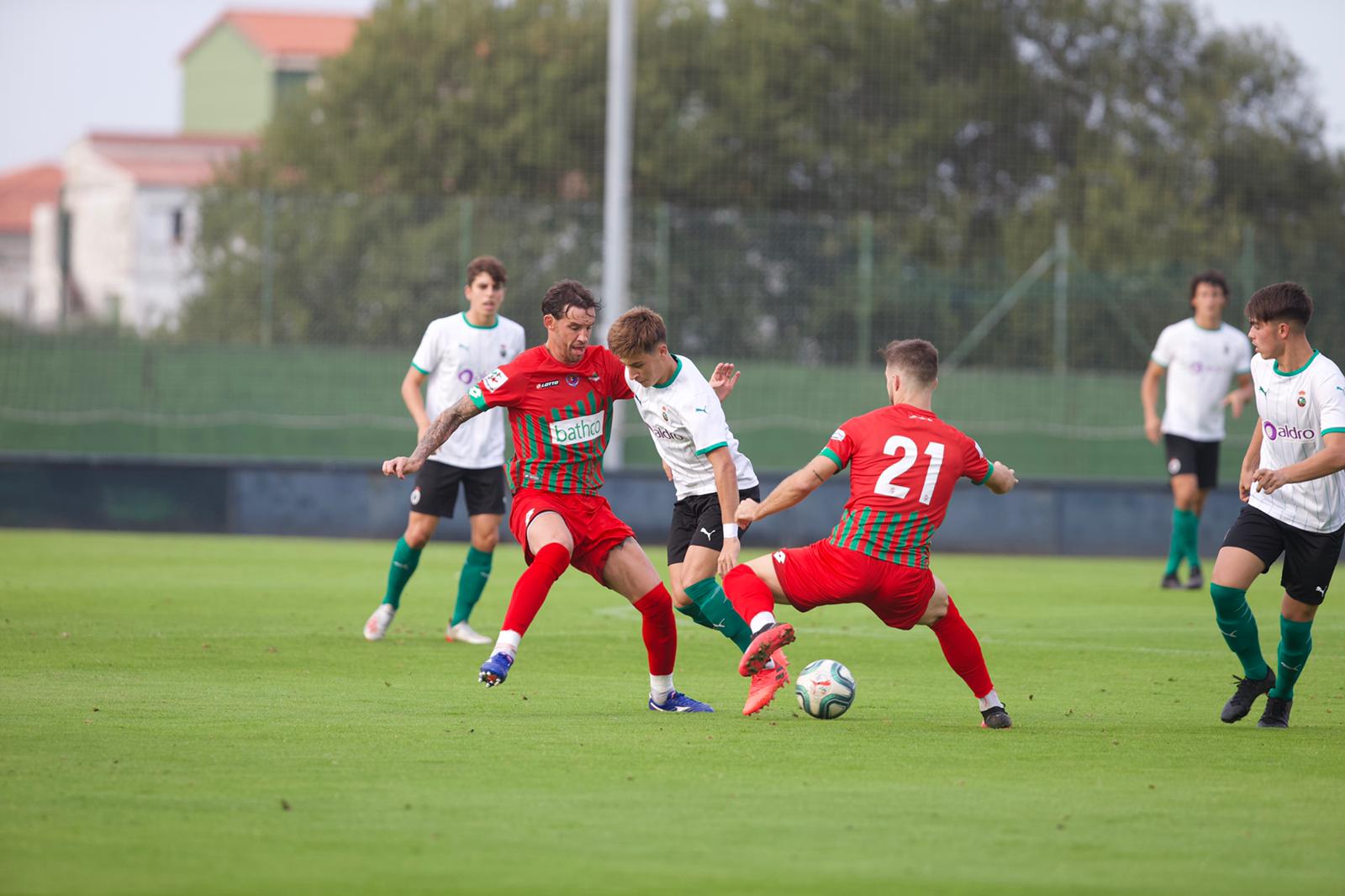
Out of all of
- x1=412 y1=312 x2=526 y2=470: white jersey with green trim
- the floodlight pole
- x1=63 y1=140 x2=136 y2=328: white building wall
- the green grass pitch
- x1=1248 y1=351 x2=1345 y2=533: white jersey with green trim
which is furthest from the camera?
x1=63 y1=140 x2=136 y2=328: white building wall

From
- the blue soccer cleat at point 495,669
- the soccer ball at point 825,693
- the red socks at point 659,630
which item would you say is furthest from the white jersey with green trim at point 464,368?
the soccer ball at point 825,693

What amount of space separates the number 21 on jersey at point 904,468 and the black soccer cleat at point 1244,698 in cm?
174

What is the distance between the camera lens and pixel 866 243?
22984mm

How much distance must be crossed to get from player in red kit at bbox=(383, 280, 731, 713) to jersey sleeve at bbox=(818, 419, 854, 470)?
1.11 m

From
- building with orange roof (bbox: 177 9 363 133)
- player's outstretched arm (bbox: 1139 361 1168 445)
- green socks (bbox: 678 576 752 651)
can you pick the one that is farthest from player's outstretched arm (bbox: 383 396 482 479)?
building with orange roof (bbox: 177 9 363 133)

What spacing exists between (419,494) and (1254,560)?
17.3 ft

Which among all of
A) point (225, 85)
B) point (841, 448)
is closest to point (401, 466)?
point (841, 448)

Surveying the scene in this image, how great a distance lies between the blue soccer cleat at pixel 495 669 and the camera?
7023 mm

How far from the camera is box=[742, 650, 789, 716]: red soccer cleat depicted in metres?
7.08

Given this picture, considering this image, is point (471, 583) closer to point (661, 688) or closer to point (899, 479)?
point (661, 688)

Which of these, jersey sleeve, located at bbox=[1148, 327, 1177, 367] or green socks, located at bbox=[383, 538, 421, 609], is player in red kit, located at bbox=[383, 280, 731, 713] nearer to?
green socks, located at bbox=[383, 538, 421, 609]

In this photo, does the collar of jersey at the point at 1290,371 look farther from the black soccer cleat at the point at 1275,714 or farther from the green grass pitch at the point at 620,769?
the green grass pitch at the point at 620,769

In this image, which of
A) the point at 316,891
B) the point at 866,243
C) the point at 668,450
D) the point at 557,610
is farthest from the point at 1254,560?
the point at 866,243

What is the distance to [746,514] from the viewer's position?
23.0 feet
